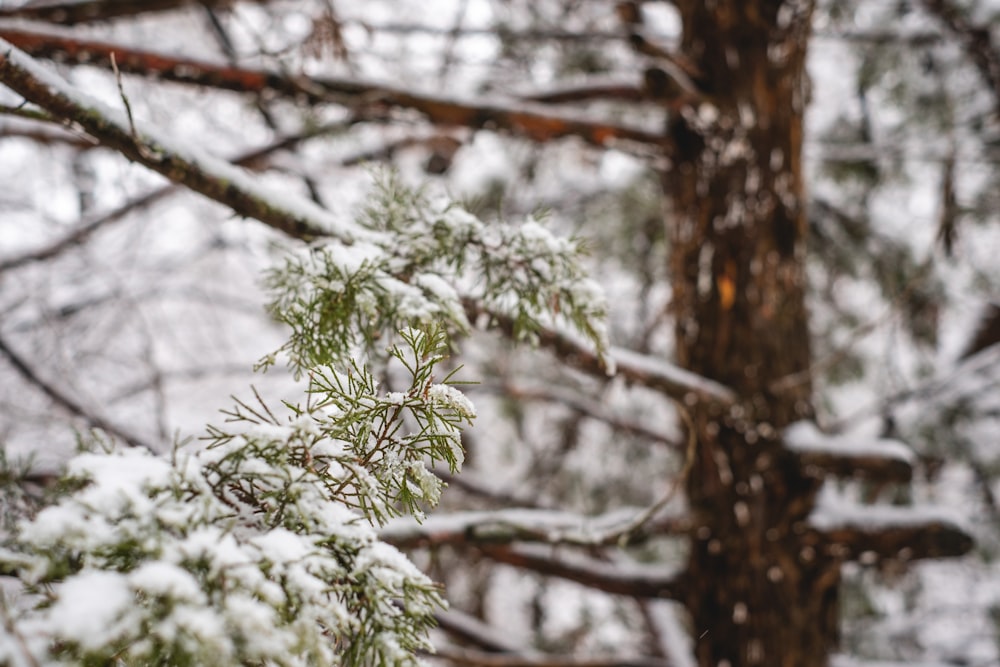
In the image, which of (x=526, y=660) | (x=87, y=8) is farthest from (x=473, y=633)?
(x=87, y=8)

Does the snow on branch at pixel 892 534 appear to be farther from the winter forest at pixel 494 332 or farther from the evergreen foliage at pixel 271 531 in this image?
the evergreen foliage at pixel 271 531

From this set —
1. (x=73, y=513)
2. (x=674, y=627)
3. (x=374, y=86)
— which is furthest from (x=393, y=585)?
(x=674, y=627)

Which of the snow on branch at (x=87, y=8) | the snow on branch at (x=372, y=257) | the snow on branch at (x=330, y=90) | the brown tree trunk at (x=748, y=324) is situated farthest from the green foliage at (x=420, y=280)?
the snow on branch at (x=87, y=8)

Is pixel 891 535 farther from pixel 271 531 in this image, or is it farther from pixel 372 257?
pixel 271 531

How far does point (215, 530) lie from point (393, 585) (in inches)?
8.1

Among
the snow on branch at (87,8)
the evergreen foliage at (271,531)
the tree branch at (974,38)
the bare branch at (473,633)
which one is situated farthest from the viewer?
the tree branch at (974,38)

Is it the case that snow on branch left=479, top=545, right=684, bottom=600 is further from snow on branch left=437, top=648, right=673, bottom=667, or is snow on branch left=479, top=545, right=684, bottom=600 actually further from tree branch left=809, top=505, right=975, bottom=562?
tree branch left=809, top=505, right=975, bottom=562

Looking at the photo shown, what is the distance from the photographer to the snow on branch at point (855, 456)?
81.7 inches

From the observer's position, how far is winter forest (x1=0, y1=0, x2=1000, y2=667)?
0.73 meters

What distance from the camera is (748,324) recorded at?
2.38 m

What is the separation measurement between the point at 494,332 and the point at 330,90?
1134 millimetres

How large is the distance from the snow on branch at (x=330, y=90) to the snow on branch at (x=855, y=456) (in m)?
1.28

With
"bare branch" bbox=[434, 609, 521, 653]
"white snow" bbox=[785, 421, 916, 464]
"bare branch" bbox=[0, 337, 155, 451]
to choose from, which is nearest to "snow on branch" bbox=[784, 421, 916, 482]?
"white snow" bbox=[785, 421, 916, 464]

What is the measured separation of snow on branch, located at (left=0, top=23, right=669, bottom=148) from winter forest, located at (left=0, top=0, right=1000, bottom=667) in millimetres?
13
